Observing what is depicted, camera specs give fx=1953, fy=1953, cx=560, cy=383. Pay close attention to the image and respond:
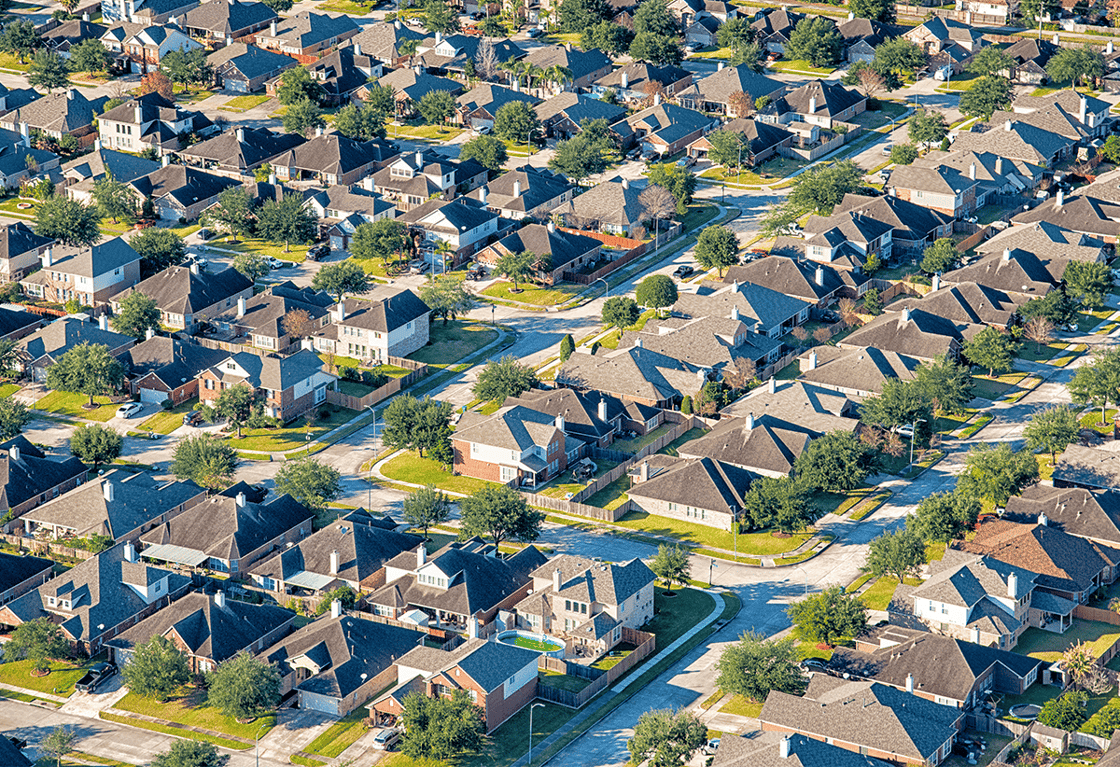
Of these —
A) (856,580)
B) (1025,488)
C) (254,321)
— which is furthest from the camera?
(254,321)

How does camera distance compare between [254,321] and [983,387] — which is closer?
[983,387]

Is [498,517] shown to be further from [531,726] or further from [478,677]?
[531,726]

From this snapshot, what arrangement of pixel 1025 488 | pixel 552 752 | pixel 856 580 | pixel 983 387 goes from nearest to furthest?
1. pixel 552 752
2. pixel 856 580
3. pixel 1025 488
4. pixel 983 387

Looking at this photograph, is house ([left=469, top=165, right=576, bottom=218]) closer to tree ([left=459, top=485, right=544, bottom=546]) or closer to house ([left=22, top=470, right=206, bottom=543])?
house ([left=22, top=470, right=206, bottom=543])

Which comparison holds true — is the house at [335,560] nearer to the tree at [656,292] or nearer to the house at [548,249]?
the tree at [656,292]

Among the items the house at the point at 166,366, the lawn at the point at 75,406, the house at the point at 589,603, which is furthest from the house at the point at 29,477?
the house at the point at 589,603

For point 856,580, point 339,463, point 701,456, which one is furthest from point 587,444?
point 856,580

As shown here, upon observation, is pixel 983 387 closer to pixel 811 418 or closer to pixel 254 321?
pixel 811 418

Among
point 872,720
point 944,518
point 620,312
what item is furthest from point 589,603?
point 620,312
